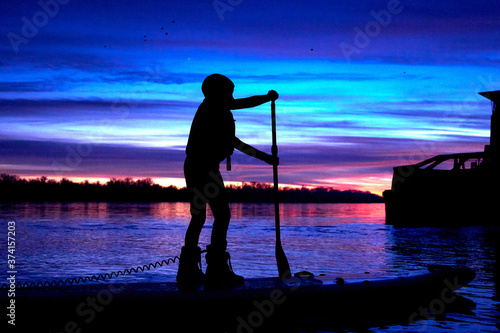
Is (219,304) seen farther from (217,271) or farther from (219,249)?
(219,249)

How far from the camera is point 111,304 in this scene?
5.44 metres

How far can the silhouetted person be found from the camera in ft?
19.1

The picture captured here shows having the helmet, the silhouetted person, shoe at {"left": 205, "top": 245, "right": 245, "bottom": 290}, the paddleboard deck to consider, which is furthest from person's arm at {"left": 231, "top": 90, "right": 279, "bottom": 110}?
the paddleboard deck

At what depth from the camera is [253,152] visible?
623 cm

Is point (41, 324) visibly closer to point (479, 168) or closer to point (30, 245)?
point (30, 245)

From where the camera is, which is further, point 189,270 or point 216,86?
point 189,270

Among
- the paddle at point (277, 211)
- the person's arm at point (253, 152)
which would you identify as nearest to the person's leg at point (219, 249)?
the person's arm at point (253, 152)

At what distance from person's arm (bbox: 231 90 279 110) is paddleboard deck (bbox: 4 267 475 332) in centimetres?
202

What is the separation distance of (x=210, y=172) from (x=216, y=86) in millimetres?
934

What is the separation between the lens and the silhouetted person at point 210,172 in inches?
229

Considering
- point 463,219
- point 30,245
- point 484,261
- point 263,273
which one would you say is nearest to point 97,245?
point 30,245

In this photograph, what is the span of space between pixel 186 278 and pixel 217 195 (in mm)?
980

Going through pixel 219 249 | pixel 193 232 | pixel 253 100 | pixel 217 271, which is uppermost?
pixel 253 100

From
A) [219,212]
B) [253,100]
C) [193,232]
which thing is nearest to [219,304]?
[193,232]
